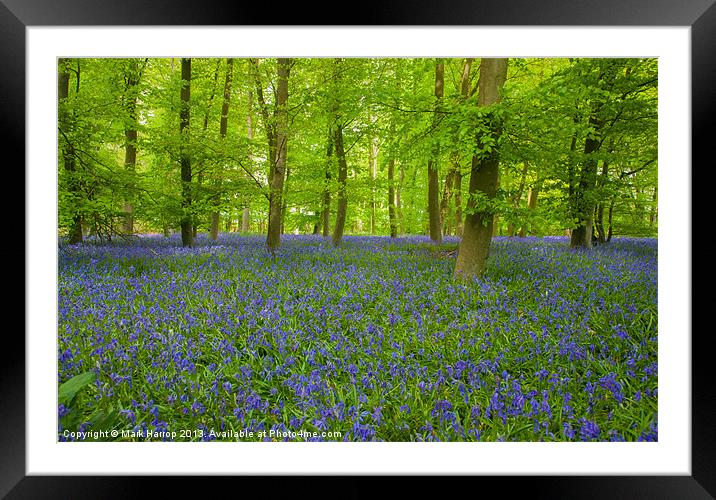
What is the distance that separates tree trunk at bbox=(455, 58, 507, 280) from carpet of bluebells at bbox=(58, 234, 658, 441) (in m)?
0.30

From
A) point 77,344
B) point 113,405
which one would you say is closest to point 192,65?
point 77,344

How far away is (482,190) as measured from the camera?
4465 millimetres

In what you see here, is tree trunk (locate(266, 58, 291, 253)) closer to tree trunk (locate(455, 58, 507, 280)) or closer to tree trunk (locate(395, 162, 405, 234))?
tree trunk (locate(455, 58, 507, 280))

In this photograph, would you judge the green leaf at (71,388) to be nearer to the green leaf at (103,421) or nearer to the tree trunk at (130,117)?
the green leaf at (103,421)

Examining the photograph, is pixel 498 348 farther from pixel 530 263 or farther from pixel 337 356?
pixel 530 263

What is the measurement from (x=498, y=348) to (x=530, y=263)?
345 cm

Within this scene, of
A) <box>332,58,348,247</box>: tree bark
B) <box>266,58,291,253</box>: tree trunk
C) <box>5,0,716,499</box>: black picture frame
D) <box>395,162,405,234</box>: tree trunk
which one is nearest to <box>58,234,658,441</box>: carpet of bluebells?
<box>5,0,716,499</box>: black picture frame

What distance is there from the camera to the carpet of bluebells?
2006 millimetres

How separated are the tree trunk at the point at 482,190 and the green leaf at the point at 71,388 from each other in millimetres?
4193

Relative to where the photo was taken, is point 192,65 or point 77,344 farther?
point 192,65

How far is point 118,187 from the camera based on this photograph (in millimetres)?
4824

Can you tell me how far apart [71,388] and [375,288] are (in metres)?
3.21
